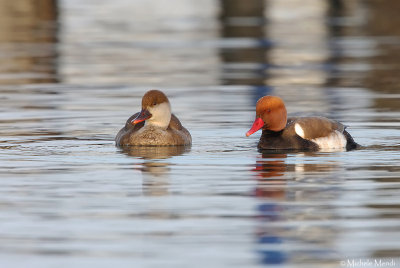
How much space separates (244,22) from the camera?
139 feet

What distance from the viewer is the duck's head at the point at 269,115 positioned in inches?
577

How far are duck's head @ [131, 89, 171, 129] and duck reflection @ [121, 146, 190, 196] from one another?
354 millimetres

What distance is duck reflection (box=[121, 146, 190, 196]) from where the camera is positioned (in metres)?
11.9

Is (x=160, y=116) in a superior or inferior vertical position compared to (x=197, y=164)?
superior

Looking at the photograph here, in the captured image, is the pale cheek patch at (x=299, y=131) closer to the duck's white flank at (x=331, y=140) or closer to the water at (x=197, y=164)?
the duck's white flank at (x=331, y=140)

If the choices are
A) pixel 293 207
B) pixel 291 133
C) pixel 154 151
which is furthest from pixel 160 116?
pixel 293 207

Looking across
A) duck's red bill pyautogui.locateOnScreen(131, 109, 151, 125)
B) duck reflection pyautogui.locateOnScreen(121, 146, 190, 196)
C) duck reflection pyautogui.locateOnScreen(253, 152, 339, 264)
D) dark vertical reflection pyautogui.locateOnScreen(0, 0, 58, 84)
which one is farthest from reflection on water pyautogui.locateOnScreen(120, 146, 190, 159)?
dark vertical reflection pyautogui.locateOnScreen(0, 0, 58, 84)

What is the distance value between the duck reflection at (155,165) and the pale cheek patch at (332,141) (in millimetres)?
1540

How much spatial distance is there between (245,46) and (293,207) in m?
22.3

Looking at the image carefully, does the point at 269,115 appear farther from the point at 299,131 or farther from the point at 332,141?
the point at 332,141

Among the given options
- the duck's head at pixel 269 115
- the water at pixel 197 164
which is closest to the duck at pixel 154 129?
the water at pixel 197 164

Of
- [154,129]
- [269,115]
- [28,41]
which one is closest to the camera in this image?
[269,115]

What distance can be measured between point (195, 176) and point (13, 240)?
3.47m

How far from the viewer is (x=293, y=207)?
421 inches
